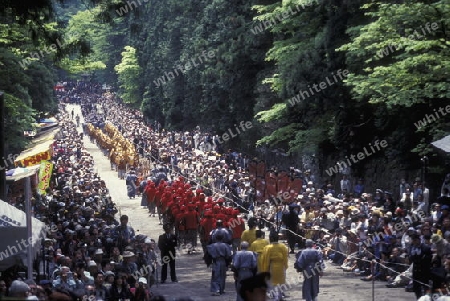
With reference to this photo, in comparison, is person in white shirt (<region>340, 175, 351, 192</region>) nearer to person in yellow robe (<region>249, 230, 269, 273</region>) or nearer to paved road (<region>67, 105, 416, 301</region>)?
paved road (<region>67, 105, 416, 301</region>)

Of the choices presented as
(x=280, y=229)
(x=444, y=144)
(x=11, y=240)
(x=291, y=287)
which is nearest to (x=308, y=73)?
(x=280, y=229)

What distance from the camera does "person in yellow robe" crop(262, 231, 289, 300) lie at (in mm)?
21016

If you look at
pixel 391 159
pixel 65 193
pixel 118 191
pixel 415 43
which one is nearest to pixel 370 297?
pixel 415 43

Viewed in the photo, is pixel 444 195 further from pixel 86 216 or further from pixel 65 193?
pixel 65 193

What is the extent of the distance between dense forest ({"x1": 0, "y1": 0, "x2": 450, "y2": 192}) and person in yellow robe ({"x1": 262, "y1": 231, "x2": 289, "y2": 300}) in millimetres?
4953

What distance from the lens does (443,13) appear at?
93.3 ft

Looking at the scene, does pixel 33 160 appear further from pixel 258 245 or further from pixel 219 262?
pixel 258 245

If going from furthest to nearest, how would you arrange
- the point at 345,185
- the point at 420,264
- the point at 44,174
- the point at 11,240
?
1. the point at 345,185
2. the point at 44,174
3. the point at 420,264
4. the point at 11,240

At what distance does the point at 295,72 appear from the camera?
39.6 meters

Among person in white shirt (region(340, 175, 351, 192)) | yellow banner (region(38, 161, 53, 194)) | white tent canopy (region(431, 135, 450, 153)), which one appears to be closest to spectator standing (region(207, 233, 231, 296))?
white tent canopy (region(431, 135, 450, 153))

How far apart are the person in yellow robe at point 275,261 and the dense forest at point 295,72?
4.95 meters

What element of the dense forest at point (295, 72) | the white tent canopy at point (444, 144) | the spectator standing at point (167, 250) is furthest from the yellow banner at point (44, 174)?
the white tent canopy at point (444, 144)

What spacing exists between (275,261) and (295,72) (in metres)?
19.2

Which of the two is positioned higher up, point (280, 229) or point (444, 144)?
point (444, 144)
